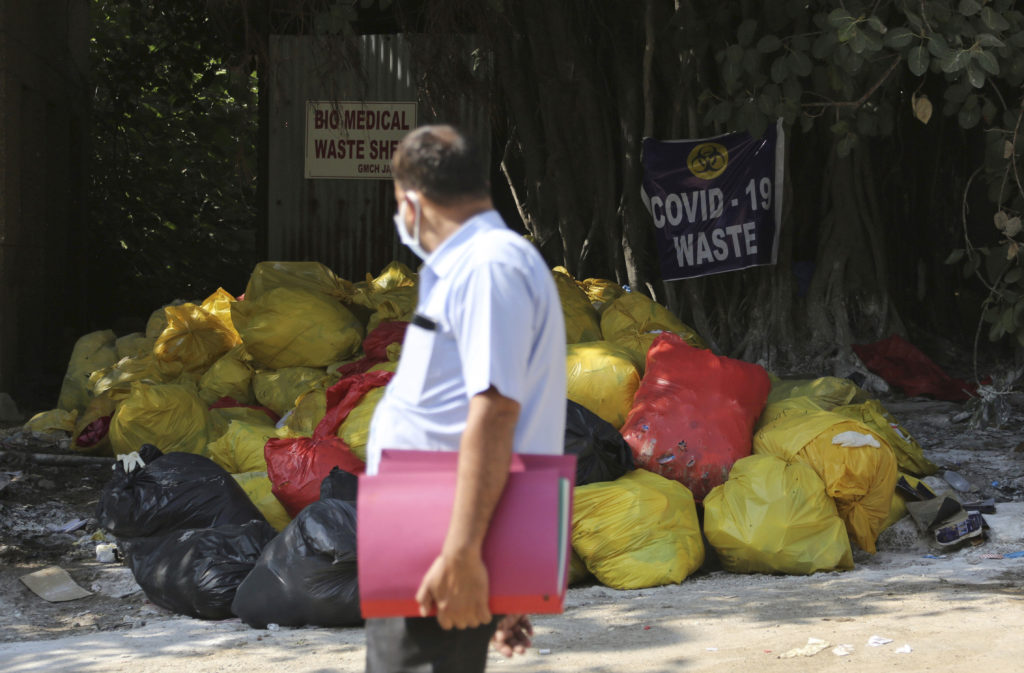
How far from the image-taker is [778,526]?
4.11 metres

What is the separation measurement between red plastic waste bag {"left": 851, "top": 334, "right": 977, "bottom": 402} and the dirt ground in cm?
142

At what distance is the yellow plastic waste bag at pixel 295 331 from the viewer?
5949 millimetres

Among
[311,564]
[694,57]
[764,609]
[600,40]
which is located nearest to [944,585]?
[764,609]

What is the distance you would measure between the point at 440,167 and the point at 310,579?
2.26 meters

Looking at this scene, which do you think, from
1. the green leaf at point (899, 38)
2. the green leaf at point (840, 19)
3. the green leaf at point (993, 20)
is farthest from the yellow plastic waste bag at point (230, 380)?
the green leaf at point (993, 20)

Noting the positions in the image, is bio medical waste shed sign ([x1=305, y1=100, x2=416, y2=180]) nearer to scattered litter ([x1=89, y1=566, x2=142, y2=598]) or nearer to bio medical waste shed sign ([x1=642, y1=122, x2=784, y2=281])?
A: bio medical waste shed sign ([x1=642, y1=122, x2=784, y2=281])

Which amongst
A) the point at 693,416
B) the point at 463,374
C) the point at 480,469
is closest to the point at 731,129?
the point at 693,416

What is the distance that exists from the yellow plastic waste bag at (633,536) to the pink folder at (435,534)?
250 centimetres

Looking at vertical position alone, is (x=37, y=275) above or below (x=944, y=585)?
above

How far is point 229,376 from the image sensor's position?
20.2ft

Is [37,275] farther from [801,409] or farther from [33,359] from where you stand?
[801,409]

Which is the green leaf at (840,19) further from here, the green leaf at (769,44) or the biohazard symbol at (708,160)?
the biohazard symbol at (708,160)

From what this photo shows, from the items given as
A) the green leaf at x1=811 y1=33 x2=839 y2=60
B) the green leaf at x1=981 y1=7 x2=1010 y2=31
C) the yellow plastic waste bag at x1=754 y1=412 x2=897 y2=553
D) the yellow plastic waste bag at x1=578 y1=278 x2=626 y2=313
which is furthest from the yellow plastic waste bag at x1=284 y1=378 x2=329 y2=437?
the green leaf at x1=981 y1=7 x2=1010 y2=31

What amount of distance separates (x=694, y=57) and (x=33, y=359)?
5.38 meters
